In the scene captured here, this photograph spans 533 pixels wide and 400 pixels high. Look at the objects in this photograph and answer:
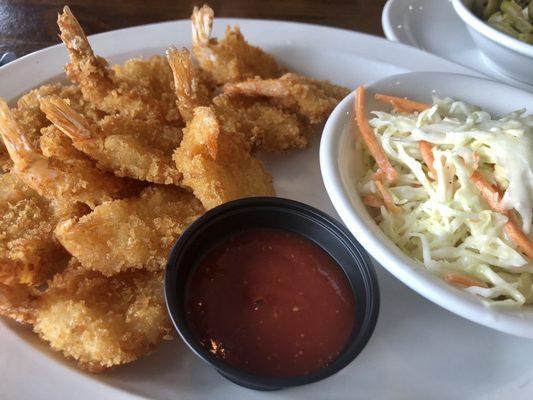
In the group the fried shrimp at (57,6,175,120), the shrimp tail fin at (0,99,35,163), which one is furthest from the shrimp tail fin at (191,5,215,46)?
the shrimp tail fin at (0,99,35,163)

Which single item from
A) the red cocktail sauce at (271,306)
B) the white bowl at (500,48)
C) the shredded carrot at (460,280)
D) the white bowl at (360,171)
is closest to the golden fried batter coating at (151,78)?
the white bowl at (360,171)

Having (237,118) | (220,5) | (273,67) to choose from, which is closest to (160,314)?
(237,118)

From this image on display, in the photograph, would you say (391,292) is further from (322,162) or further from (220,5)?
(220,5)

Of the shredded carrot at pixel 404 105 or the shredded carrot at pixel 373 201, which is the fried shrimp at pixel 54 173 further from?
the shredded carrot at pixel 404 105

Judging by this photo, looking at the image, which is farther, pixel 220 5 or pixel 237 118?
pixel 220 5

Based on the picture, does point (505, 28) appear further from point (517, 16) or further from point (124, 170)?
point (124, 170)
